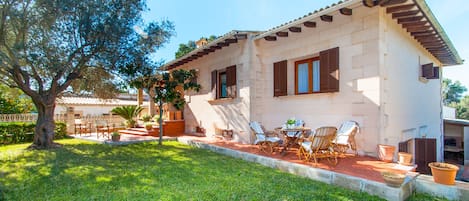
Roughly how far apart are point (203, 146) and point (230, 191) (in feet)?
16.6

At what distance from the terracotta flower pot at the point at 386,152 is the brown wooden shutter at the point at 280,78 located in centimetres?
375

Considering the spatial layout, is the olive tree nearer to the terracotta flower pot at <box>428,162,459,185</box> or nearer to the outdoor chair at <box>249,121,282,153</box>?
the outdoor chair at <box>249,121,282,153</box>

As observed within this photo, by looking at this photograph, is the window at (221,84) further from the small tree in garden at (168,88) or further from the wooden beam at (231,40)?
the small tree in garden at (168,88)

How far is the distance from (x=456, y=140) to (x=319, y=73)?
38.8 feet

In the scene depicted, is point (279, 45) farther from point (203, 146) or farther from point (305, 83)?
point (203, 146)

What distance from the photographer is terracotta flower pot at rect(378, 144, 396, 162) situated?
6180 mm

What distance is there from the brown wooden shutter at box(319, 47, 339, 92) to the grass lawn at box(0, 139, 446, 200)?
3.40m

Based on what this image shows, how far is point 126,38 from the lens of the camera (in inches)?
364

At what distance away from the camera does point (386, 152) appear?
20.4 ft

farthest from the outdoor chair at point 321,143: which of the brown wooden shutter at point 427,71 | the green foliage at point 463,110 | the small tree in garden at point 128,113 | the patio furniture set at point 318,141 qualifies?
the green foliage at point 463,110

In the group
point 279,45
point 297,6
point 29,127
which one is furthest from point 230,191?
point 29,127

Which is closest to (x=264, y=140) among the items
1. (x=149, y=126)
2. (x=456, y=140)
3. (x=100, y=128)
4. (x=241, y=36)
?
(x=241, y=36)

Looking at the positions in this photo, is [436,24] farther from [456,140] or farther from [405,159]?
[456,140]

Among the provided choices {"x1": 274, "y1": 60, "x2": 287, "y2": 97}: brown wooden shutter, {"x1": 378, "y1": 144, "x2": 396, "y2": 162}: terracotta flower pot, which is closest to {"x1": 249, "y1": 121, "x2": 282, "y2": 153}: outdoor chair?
{"x1": 274, "y1": 60, "x2": 287, "y2": 97}: brown wooden shutter
